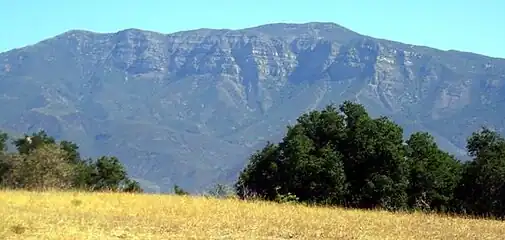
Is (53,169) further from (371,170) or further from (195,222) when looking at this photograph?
(195,222)

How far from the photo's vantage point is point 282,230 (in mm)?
16375

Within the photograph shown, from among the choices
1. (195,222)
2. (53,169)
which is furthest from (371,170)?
(53,169)

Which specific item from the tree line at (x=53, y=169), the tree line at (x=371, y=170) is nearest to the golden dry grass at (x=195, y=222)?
the tree line at (x=371, y=170)

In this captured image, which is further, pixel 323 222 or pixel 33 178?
pixel 33 178

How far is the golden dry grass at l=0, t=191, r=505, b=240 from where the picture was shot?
14797 mm

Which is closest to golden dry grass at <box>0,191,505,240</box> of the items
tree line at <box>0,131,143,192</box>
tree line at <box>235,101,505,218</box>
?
tree line at <box>235,101,505,218</box>

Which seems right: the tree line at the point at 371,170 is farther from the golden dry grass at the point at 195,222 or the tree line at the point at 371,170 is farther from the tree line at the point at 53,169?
the golden dry grass at the point at 195,222

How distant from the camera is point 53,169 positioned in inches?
2002

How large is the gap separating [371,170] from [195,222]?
18485mm

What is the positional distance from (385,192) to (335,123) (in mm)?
5345

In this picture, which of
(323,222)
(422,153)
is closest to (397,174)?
(422,153)

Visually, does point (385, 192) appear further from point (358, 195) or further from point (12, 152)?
point (12, 152)

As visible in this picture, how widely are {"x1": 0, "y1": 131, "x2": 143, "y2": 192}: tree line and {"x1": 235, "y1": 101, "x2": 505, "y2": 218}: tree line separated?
9.06 meters

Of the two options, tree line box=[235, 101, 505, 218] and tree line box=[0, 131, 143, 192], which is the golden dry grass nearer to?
tree line box=[235, 101, 505, 218]
